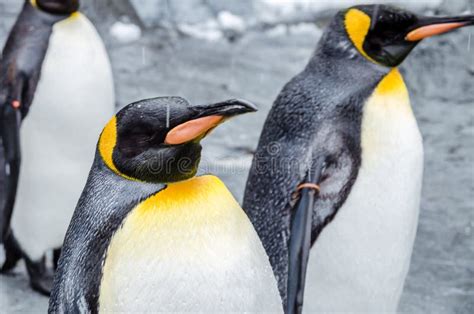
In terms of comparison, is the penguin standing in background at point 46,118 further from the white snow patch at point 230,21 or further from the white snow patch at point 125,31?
the white snow patch at point 230,21

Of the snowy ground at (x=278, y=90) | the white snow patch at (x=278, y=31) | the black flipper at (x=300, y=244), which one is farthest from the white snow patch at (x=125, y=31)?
the black flipper at (x=300, y=244)

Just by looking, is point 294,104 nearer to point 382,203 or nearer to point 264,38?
point 382,203

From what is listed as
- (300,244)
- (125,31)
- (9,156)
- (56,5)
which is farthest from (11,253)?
(125,31)

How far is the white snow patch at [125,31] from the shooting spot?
4688mm

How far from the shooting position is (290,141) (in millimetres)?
2104

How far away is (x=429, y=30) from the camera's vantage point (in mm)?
2170

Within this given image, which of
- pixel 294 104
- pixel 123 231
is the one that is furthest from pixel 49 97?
pixel 123 231

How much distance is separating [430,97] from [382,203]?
6.37 feet

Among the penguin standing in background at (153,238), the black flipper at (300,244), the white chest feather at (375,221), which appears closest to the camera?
the penguin standing in background at (153,238)

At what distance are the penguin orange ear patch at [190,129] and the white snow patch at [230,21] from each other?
10.9ft

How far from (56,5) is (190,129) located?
1561mm

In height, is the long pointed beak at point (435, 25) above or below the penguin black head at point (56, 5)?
above

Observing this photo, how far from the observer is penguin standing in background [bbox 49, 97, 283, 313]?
1.47 metres

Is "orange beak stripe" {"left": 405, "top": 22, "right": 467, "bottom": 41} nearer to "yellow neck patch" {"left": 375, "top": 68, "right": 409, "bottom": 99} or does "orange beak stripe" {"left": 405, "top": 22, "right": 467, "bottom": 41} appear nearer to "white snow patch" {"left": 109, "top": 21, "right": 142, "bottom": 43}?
"yellow neck patch" {"left": 375, "top": 68, "right": 409, "bottom": 99}
